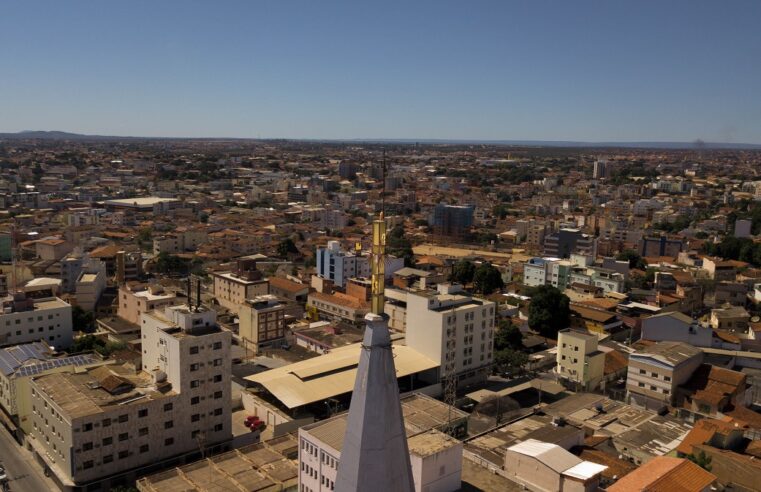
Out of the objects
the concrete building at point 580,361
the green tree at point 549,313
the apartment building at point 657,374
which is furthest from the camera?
the green tree at point 549,313

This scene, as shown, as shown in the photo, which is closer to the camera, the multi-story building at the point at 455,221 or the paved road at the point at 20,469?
the paved road at the point at 20,469

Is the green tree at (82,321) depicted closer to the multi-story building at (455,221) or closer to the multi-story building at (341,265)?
the multi-story building at (341,265)

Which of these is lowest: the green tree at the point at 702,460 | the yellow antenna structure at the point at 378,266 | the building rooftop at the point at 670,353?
the green tree at the point at 702,460

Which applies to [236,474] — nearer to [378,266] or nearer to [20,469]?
[20,469]

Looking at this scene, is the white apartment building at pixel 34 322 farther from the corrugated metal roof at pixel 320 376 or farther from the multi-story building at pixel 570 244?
the multi-story building at pixel 570 244

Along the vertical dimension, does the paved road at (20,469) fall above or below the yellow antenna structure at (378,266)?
below

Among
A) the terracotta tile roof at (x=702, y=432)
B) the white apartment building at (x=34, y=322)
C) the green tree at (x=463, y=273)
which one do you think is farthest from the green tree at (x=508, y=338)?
the white apartment building at (x=34, y=322)

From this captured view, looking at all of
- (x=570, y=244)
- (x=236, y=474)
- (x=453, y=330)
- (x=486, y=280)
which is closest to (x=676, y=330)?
(x=453, y=330)

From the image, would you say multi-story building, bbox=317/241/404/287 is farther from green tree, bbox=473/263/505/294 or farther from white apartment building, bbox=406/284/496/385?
white apartment building, bbox=406/284/496/385

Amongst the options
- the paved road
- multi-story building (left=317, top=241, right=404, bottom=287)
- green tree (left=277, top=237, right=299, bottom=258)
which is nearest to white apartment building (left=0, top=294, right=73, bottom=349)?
the paved road

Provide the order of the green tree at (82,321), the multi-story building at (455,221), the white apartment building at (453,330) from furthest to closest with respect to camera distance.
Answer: the multi-story building at (455,221)
the green tree at (82,321)
the white apartment building at (453,330)
